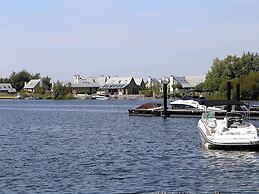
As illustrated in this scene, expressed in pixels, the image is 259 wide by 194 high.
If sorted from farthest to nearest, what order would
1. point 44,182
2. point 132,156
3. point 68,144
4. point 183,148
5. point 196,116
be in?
point 196,116 < point 68,144 < point 183,148 < point 132,156 < point 44,182

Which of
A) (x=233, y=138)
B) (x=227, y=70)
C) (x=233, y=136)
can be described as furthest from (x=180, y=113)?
(x=227, y=70)

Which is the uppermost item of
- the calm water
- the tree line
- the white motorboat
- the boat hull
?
the tree line

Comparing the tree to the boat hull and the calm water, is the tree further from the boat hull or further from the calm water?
the boat hull

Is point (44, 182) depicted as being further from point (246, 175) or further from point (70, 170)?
point (246, 175)

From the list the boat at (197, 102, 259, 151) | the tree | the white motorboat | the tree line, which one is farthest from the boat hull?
the tree

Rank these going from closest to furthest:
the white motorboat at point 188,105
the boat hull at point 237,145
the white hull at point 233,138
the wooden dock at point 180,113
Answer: the boat hull at point 237,145, the white hull at point 233,138, the wooden dock at point 180,113, the white motorboat at point 188,105

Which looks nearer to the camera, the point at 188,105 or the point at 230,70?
the point at 188,105

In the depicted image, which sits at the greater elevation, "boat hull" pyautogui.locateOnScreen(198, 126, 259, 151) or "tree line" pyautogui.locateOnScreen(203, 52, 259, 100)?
"tree line" pyautogui.locateOnScreen(203, 52, 259, 100)

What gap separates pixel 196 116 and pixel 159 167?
51.9 m

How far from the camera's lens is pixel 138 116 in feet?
307

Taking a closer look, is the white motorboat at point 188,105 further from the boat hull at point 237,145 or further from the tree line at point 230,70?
the tree line at point 230,70

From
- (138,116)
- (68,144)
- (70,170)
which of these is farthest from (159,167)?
(138,116)

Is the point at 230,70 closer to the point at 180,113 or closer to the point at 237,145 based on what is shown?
the point at 180,113

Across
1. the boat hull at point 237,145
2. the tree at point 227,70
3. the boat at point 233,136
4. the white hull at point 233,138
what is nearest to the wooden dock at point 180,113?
the boat at point 233,136
